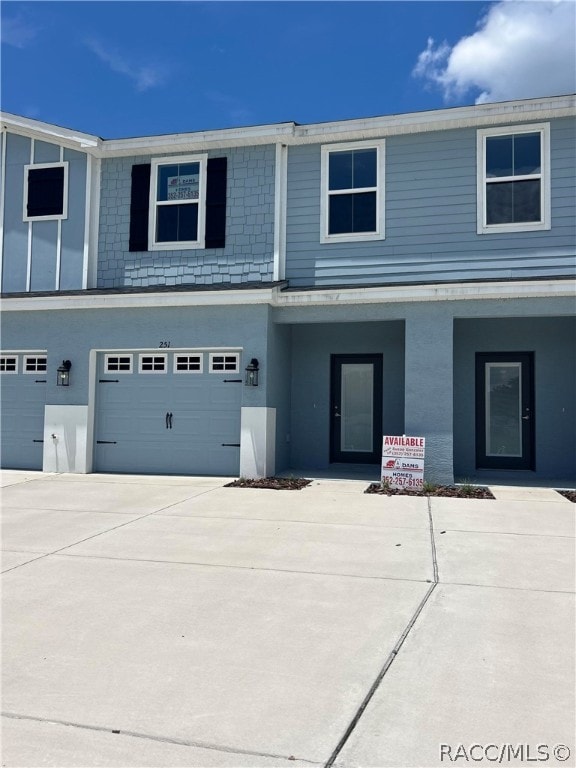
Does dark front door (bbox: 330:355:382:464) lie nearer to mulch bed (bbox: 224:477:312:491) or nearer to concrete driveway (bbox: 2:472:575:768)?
mulch bed (bbox: 224:477:312:491)

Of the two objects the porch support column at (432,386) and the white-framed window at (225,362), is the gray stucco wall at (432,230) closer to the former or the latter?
the porch support column at (432,386)

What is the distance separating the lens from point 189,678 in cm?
327

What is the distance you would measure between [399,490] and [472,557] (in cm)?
368

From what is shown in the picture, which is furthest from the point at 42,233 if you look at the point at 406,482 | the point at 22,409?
the point at 406,482

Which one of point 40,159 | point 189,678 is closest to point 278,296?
point 40,159

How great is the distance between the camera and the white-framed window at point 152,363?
36.4ft

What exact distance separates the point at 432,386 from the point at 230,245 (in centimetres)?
447

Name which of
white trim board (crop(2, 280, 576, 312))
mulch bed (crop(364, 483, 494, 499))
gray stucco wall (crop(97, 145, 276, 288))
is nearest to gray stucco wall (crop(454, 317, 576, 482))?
white trim board (crop(2, 280, 576, 312))

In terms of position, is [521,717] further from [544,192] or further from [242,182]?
[242,182]

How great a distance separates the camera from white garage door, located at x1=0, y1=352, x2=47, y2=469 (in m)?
11.6

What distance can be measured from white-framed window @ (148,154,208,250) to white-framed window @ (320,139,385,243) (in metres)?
2.30

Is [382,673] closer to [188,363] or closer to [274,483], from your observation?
[274,483]

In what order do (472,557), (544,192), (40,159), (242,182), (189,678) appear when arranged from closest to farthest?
(189,678) < (472,557) < (544,192) < (242,182) < (40,159)

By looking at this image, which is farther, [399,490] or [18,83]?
[18,83]
